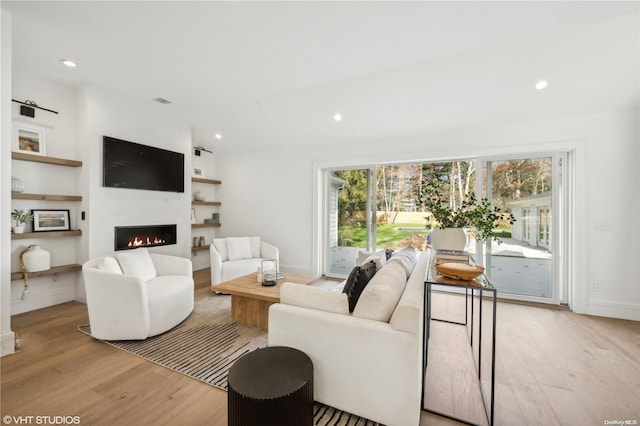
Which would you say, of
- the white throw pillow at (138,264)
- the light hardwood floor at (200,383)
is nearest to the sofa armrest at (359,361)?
the light hardwood floor at (200,383)

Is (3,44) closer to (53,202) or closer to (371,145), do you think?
(53,202)

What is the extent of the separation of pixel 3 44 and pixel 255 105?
2.44m

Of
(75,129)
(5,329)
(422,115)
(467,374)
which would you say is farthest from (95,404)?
(422,115)

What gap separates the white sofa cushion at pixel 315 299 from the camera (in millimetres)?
1693

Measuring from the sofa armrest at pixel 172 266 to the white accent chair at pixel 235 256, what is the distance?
66 cm

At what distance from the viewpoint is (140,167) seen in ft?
12.6

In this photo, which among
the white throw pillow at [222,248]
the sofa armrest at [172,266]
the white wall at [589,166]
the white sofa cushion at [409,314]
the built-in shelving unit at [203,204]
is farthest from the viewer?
the built-in shelving unit at [203,204]

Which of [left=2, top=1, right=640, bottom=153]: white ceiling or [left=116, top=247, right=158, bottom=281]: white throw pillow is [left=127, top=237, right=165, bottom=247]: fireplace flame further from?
[left=2, top=1, right=640, bottom=153]: white ceiling

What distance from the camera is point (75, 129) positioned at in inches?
138

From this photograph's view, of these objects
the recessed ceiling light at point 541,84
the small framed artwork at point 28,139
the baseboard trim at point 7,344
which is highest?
the recessed ceiling light at point 541,84

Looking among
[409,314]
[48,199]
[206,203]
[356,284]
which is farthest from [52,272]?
[409,314]

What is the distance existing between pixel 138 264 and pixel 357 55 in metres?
3.27

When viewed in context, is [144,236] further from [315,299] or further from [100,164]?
[315,299]

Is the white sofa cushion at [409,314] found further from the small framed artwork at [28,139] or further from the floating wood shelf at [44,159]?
the small framed artwork at [28,139]
